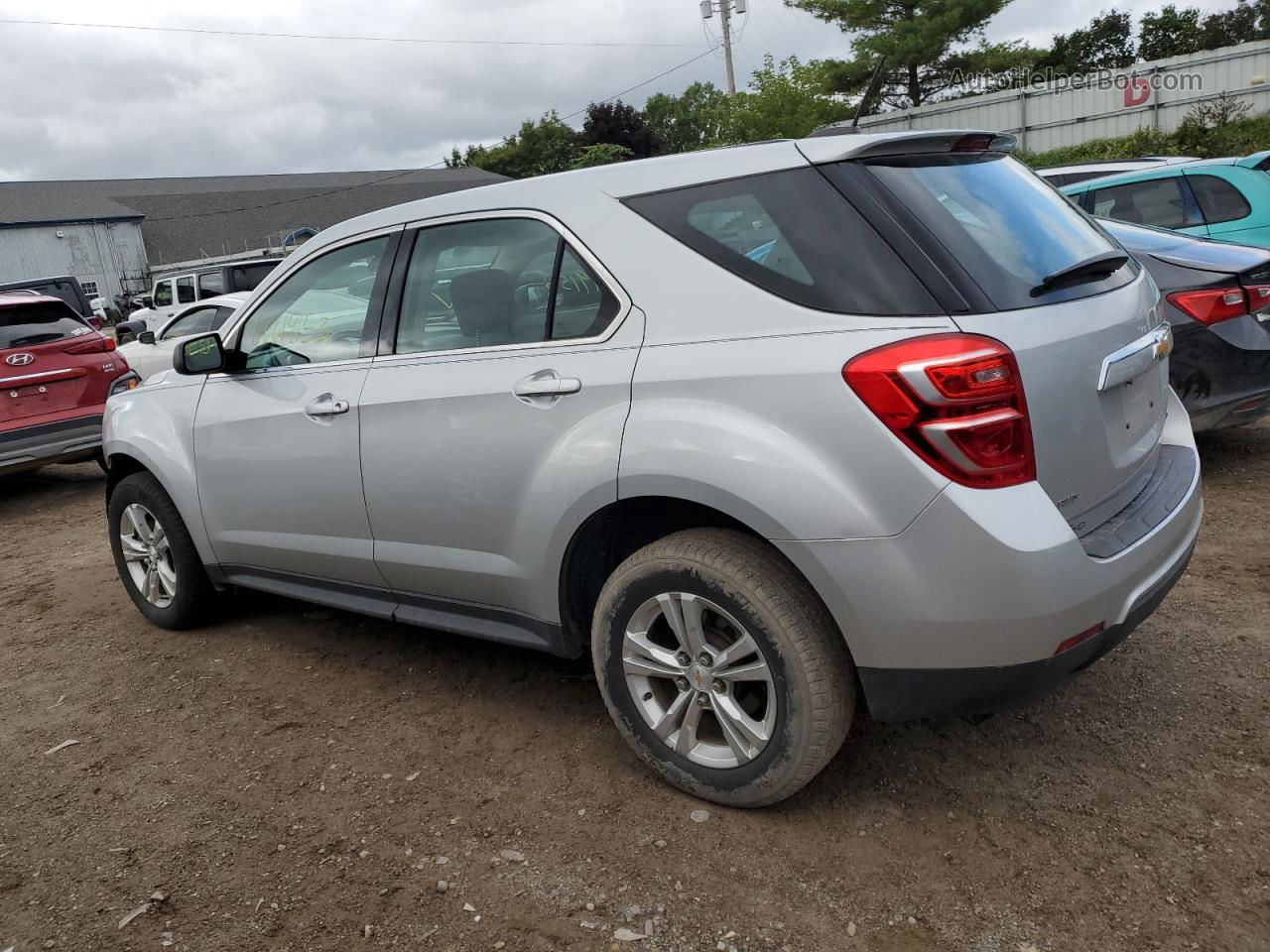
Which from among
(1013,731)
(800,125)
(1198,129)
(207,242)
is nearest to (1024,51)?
(800,125)

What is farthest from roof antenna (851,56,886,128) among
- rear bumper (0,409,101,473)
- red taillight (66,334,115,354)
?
red taillight (66,334,115,354)

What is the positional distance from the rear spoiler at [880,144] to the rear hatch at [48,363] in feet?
24.6

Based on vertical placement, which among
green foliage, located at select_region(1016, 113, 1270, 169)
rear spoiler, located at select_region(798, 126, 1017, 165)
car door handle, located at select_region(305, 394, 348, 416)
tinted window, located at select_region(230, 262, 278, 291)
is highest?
green foliage, located at select_region(1016, 113, 1270, 169)

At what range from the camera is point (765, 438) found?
8.14 feet

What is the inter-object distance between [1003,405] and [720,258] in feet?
2.72

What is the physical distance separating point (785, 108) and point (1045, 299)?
3655cm

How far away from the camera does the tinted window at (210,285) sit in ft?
55.1

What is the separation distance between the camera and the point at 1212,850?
8.25ft

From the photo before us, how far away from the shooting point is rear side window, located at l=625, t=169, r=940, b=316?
8.00ft

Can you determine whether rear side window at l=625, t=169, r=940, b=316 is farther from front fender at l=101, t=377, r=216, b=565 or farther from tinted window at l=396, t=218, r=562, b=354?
front fender at l=101, t=377, r=216, b=565

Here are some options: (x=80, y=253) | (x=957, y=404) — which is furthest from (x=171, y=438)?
(x=80, y=253)

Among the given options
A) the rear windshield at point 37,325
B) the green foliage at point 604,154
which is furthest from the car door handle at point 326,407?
the green foliage at point 604,154

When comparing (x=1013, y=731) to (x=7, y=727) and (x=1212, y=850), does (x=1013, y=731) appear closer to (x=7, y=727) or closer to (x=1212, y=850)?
(x=1212, y=850)

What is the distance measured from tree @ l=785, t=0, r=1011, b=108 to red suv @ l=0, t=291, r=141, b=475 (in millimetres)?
32576
